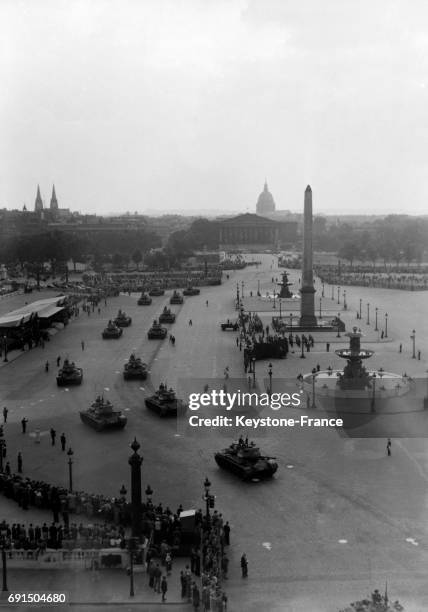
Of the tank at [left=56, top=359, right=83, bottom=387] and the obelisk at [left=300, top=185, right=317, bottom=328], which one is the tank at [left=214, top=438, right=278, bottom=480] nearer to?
the tank at [left=56, top=359, right=83, bottom=387]

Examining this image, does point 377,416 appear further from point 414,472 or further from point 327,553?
point 327,553

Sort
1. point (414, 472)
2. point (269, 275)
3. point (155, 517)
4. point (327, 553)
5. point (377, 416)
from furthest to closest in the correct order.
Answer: point (269, 275) < point (377, 416) < point (414, 472) < point (155, 517) < point (327, 553)

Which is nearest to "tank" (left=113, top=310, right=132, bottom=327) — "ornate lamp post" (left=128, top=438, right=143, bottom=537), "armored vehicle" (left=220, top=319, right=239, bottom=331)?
"armored vehicle" (left=220, top=319, right=239, bottom=331)

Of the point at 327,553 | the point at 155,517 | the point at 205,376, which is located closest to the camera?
the point at 327,553

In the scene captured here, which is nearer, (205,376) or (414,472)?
(414,472)

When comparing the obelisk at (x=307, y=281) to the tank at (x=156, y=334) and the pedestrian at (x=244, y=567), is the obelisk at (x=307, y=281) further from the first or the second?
the pedestrian at (x=244, y=567)

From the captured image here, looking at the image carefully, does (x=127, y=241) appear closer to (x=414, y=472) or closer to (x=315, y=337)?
(x=315, y=337)

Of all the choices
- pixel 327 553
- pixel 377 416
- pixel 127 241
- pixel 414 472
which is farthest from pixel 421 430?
pixel 127 241
